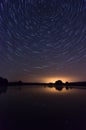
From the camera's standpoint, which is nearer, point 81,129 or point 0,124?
point 81,129

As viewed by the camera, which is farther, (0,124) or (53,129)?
(0,124)

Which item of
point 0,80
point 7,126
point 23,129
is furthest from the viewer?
point 0,80

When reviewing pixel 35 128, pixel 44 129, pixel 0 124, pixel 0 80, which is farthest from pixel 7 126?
pixel 0 80

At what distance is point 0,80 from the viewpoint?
115 metres

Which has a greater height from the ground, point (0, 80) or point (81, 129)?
point (0, 80)

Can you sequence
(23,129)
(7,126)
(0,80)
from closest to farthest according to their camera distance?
(23,129), (7,126), (0,80)

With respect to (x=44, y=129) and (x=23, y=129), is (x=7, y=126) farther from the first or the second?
(x=44, y=129)

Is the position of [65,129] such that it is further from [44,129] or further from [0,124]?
A: [0,124]

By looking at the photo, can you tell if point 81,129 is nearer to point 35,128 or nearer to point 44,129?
point 44,129

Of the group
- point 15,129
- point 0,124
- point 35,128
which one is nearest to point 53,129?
point 35,128

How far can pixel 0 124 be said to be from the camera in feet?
34.9

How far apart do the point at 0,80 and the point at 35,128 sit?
11079 centimetres

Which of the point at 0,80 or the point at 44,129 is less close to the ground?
the point at 0,80

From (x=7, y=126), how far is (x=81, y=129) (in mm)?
5265
